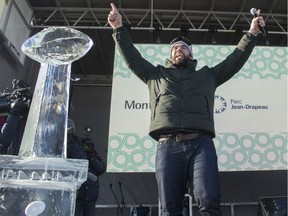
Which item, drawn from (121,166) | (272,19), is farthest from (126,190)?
(272,19)

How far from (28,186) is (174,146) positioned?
651 mm

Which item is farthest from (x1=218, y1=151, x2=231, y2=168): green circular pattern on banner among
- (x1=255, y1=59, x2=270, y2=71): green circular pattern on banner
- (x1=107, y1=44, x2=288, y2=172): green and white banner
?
(x1=255, y1=59, x2=270, y2=71): green circular pattern on banner

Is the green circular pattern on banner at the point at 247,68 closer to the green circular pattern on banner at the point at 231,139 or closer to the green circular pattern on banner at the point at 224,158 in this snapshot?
the green circular pattern on banner at the point at 231,139

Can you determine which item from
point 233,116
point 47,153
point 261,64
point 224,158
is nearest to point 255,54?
point 261,64

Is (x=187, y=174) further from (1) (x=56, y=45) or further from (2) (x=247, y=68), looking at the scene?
(2) (x=247, y=68)

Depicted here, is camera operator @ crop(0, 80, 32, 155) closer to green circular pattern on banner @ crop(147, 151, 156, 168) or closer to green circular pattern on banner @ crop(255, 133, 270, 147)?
green circular pattern on banner @ crop(147, 151, 156, 168)

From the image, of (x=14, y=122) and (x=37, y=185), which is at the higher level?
(x=14, y=122)

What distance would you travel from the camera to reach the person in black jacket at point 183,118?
4.34 ft

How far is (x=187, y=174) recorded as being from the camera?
4.55 ft

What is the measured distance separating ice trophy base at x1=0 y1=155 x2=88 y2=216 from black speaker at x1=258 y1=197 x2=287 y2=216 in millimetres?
3060

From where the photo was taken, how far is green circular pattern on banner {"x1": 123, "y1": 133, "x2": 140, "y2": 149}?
12.0 ft

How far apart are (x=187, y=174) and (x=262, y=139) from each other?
255 centimetres

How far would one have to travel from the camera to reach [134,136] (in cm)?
370

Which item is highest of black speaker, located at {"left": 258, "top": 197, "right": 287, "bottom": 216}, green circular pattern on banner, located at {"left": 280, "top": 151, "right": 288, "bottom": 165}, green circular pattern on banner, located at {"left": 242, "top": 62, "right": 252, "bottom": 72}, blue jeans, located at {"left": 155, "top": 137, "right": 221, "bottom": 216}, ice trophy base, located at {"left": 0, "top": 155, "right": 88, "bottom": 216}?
green circular pattern on banner, located at {"left": 242, "top": 62, "right": 252, "bottom": 72}
